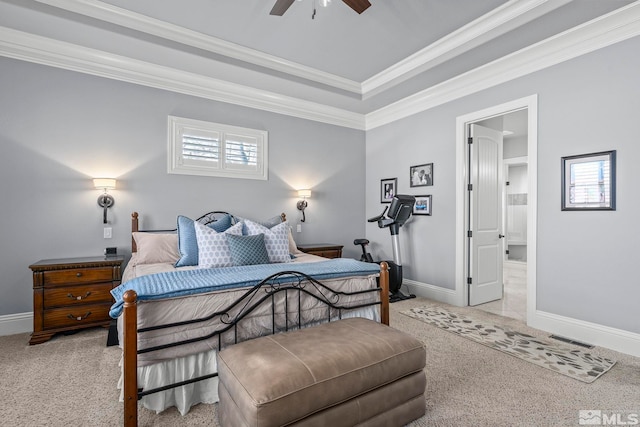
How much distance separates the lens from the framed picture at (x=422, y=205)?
4633 mm

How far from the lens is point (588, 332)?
3010 millimetres

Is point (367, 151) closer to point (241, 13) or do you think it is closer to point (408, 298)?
point (408, 298)

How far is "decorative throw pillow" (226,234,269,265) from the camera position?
2.97 m

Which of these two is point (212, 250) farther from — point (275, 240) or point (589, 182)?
point (589, 182)

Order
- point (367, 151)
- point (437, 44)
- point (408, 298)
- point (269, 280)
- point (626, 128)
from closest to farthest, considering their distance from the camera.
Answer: point (269, 280) → point (626, 128) → point (437, 44) → point (408, 298) → point (367, 151)

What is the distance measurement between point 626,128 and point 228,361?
381cm

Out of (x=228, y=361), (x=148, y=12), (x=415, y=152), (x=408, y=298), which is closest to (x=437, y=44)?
(x=415, y=152)

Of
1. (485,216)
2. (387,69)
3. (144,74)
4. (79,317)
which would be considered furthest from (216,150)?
(485,216)

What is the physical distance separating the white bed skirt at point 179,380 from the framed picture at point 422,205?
362 cm

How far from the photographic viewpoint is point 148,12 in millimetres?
2955

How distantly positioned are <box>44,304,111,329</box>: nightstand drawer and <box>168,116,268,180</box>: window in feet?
5.76

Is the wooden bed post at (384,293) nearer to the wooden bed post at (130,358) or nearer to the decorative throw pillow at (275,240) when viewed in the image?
the decorative throw pillow at (275,240)

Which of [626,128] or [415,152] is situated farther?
[415,152]

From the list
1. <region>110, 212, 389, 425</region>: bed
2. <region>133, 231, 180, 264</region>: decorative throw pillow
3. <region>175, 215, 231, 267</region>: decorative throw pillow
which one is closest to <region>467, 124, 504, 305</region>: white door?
<region>110, 212, 389, 425</region>: bed
